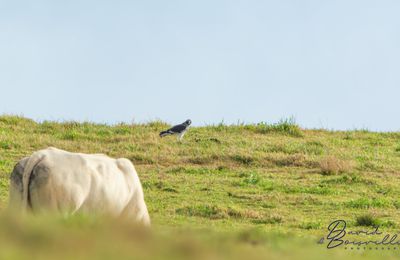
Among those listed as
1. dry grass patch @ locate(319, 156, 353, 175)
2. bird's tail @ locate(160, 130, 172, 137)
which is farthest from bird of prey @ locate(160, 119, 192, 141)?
dry grass patch @ locate(319, 156, 353, 175)

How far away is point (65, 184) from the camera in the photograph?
985 cm

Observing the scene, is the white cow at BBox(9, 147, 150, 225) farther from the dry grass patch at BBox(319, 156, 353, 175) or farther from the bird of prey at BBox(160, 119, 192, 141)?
the bird of prey at BBox(160, 119, 192, 141)

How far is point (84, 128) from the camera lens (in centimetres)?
2823

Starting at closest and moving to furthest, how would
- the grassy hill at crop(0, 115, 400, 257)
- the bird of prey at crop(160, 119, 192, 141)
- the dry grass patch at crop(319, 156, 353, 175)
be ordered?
the grassy hill at crop(0, 115, 400, 257) < the dry grass patch at crop(319, 156, 353, 175) < the bird of prey at crop(160, 119, 192, 141)

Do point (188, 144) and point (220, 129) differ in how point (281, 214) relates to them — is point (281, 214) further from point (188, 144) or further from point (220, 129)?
point (220, 129)

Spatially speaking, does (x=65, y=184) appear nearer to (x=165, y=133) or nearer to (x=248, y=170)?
(x=248, y=170)

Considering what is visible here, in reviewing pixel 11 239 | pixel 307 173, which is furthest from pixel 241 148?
pixel 11 239

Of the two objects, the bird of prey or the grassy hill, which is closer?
the grassy hill

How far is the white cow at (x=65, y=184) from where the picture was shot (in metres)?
9.81

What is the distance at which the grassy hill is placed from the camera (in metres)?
16.7

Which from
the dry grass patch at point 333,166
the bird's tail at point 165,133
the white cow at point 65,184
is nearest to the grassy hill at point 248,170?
the dry grass patch at point 333,166

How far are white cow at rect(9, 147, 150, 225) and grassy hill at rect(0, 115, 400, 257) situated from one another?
8.32ft

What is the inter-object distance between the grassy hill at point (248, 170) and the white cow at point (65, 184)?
2.54 meters

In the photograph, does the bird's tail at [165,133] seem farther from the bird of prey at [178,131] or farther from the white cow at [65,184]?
the white cow at [65,184]
